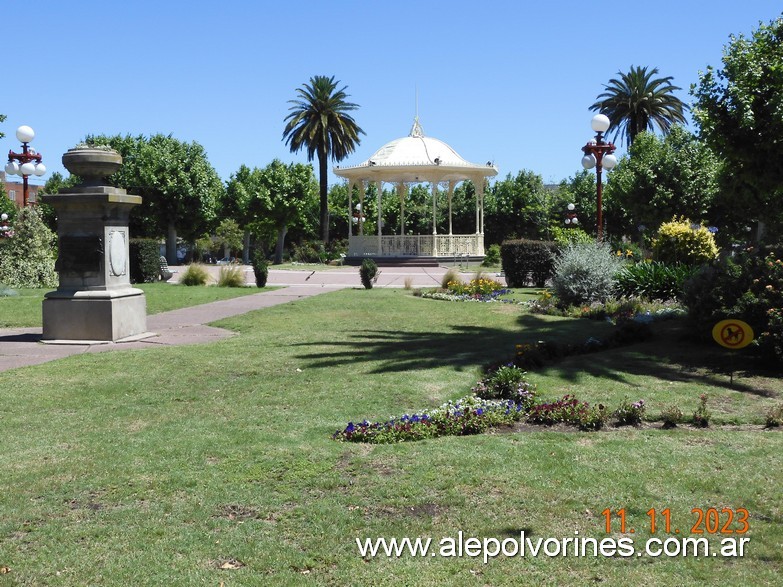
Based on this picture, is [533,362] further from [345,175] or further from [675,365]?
[345,175]

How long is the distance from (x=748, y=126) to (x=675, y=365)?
393 centimetres

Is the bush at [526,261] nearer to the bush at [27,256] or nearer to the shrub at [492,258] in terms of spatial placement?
the bush at [27,256]

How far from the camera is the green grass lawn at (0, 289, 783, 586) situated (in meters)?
3.96

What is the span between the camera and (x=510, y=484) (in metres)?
5.09

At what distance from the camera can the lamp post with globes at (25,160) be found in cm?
2333

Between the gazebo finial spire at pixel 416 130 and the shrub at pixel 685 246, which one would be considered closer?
the shrub at pixel 685 246

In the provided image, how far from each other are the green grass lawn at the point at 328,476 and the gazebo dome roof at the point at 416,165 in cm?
3102

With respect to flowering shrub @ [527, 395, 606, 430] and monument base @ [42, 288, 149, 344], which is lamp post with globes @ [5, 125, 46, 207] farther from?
flowering shrub @ [527, 395, 606, 430]

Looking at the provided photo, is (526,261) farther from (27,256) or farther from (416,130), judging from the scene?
(416,130)

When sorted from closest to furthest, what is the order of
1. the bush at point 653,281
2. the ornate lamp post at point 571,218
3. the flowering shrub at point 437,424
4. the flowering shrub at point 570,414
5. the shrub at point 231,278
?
the flowering shrub at point 437,424 < the flowering shrub at point 570,414 < the bush at point 653,281 < the shrub at point 231,278 < the ornate lamp post at point 571,218

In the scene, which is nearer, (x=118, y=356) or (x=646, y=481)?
(x=646, y=481)

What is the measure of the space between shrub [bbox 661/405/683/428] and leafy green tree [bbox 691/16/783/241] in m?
5.74

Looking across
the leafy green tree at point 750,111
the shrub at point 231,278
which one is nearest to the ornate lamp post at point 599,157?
the leafy green tree at point 750,111

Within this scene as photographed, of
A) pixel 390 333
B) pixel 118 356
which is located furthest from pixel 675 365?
pixel 118 356
